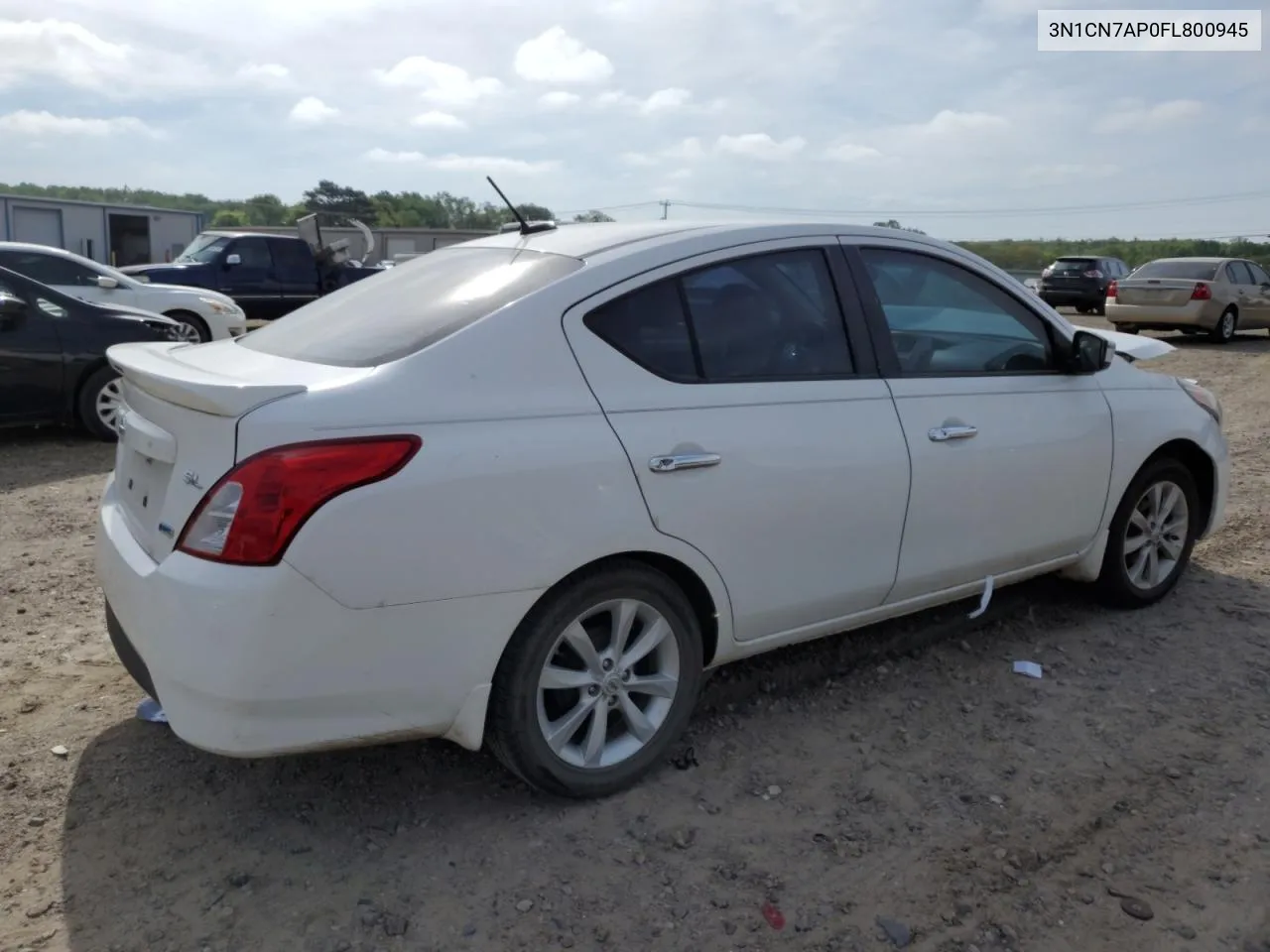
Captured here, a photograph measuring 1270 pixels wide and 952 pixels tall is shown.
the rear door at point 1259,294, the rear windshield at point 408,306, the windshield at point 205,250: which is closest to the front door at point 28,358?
the rear windshield at point 408,306

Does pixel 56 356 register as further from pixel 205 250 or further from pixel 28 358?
pixel 205 250

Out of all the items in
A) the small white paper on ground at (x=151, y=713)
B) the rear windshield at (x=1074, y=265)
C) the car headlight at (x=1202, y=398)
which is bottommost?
the small white paper on ground at (x=151, y=713)

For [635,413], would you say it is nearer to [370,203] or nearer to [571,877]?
[571,877]

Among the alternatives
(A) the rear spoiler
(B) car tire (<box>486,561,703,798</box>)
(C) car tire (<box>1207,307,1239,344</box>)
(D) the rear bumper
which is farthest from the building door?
(B) car tire (<box>486,561,703,798</box>)

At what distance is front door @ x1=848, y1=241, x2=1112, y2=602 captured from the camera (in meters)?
3.79

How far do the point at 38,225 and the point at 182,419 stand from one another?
37.4m

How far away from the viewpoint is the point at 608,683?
3.17m

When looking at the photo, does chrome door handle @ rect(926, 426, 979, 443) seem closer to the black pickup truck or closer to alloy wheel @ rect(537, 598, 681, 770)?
alloy wheel @ rect(537, 598, 681, 770)

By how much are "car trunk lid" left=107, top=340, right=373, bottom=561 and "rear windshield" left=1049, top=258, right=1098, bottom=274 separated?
2287 cm

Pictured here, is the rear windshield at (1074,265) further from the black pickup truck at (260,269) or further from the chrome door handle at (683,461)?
the chrome door handle at (683,461)

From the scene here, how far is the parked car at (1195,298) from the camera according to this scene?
1761 centimetres

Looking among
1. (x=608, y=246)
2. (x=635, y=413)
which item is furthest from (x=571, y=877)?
(x=608, y=246)

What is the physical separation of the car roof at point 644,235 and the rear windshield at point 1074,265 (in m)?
21.3

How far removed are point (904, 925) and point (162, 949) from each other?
69.5 inches
